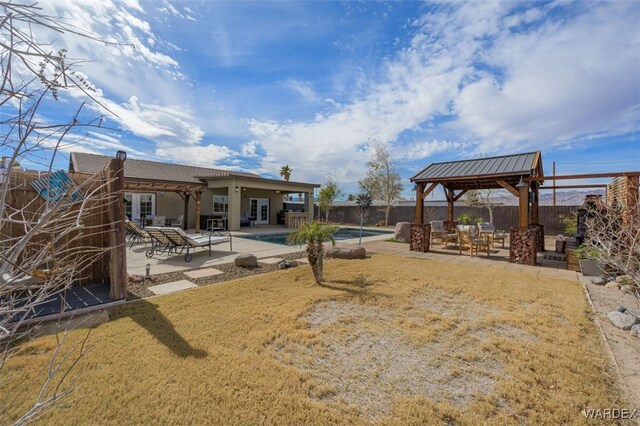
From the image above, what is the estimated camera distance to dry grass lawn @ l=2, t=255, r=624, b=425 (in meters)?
2.38

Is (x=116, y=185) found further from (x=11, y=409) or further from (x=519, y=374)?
(x=519, y=374)

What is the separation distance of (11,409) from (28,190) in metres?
4.42

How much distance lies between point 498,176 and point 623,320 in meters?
6.12

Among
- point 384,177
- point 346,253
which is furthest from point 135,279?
point 384,177

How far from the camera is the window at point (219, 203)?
64.0 ft

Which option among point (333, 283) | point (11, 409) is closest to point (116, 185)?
point (11, 409)

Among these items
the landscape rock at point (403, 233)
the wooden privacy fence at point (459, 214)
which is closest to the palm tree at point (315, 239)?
the landscape rock at point (403, 233)

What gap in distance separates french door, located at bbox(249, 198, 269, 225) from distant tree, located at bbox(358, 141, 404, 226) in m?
9.65

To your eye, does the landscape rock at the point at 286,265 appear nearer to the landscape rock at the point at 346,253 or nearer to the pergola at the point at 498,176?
the landscape rock at the point at 346,253

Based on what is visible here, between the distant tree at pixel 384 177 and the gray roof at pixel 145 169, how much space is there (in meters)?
12.4

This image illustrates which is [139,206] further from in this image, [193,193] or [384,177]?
[384,177]

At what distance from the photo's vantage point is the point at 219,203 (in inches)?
779

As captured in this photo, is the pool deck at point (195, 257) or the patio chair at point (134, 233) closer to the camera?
the pool deck at point (195, 257)

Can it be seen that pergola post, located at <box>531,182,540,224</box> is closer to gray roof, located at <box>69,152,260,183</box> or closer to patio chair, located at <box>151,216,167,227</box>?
gray roof, located at <box>69,152,260,183</box>
